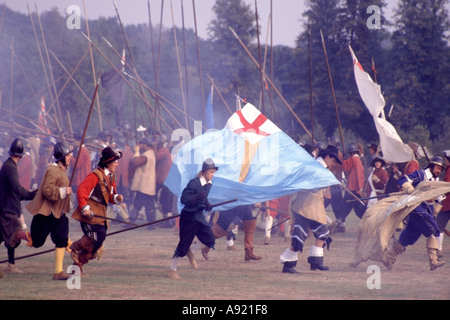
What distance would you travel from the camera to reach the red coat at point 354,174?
14414mm

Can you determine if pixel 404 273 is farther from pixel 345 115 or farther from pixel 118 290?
pixel 345 115

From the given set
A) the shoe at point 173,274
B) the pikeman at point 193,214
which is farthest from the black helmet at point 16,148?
the shoe at point 173,274

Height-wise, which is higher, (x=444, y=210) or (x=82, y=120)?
(x=82, y=120)

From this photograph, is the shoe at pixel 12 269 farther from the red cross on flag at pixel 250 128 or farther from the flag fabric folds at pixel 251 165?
the red cross on flag at pixel 250 128

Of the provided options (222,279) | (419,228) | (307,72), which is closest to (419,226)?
(419,228)

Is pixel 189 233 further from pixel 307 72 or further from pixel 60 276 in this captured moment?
pixel 307 72

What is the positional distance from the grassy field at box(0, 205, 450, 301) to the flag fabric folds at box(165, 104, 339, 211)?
3.54 ft

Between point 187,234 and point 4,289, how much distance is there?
2344 mm

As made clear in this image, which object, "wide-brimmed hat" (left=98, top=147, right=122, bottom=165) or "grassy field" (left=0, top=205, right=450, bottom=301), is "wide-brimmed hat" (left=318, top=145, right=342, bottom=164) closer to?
"grassy field" (left=0, top=205, right=450, bottom=301)

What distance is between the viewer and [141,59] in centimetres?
5869

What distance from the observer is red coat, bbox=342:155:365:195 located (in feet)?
47.3

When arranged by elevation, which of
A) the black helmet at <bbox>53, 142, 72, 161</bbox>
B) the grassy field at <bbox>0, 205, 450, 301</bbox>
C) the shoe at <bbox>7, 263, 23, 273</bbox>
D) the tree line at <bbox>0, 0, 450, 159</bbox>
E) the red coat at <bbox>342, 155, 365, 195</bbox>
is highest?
the tree line at <bbox>0, 0, 450, 159</bbox>

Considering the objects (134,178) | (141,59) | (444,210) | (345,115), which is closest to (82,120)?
(345,115)

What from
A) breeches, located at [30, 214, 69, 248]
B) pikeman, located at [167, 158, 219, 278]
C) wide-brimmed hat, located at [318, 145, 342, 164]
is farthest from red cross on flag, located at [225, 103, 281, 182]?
breeches, located at [30, 214, 69, 248]
